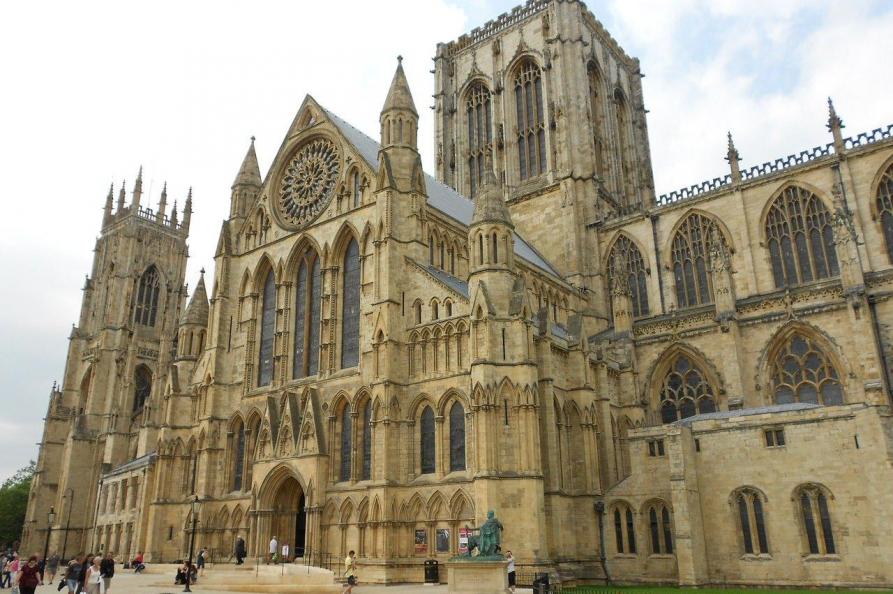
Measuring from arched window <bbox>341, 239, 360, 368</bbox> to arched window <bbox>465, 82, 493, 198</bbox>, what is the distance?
961 inches

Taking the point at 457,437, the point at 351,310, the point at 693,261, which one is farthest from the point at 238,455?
the point at 693,261

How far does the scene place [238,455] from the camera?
117 ft

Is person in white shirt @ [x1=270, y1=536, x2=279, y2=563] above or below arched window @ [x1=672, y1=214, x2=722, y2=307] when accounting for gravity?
below

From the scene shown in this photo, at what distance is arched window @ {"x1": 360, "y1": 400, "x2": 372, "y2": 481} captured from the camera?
101 feet

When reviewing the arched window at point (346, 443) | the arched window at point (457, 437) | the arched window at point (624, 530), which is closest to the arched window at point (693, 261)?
the arched window at point (624, 530)

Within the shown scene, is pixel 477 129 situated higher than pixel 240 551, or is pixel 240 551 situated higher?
pixel 477 129

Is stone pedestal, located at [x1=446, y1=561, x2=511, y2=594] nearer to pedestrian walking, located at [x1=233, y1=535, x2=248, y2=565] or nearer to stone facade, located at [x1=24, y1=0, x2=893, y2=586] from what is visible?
stone facade, located at [x1=24, y1=0, x2=893, y2=586]

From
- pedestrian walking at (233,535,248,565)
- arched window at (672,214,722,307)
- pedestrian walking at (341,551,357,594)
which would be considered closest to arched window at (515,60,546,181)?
arched window at (672,214,722,307)

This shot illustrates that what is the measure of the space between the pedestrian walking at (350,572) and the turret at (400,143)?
15.9m

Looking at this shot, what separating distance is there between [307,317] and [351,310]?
10.4 feet

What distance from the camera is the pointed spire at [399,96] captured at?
35.1 m

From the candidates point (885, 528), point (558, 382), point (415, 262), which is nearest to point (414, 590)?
point (558, 382)

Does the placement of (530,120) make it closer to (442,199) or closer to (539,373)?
(442,199)

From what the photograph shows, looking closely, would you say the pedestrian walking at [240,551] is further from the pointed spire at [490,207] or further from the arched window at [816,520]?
the arched window at [816,520]
